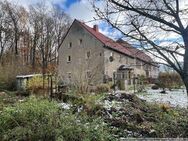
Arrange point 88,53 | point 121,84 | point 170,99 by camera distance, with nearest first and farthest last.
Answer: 1. point 170,99
2. point 121,84
3. point 88,53

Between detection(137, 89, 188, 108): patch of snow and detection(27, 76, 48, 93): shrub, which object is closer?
detection(137, 89, 188, 108): patch of snow

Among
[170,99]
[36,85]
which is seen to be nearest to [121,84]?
[36,85]

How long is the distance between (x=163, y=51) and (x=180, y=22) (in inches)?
16.4

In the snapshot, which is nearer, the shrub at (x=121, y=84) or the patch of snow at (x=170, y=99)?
the patch of snow at (x=170, y=99)

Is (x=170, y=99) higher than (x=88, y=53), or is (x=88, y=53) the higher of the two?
(x=88, y=53)

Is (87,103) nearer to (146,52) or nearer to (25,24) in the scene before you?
Result: (146,52)

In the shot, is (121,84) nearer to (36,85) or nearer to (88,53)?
(36,85)

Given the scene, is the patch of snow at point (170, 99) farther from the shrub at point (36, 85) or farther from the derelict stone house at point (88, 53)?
the derelict stone house at point (88, 53)

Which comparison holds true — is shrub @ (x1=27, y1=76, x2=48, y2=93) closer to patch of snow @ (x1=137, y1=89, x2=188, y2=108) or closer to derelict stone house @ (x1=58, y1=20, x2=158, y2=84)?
patch of snow @ (x1=137, y1=89, x2=188, y2=108)

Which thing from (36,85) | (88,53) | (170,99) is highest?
(88,53)

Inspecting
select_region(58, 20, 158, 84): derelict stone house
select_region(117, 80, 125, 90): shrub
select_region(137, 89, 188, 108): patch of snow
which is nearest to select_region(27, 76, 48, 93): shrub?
select_region(137, 89, 188, 108): patch of snow

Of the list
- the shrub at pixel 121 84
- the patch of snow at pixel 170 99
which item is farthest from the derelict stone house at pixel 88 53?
the patch of snow at pixel 170 99

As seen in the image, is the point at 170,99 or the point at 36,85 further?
the point at 36,85

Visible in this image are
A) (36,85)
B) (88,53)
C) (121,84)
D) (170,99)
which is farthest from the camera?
(88,53)
